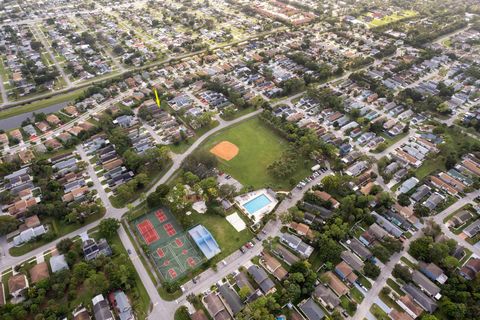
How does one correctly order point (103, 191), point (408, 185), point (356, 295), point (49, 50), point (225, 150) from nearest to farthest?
point (356, 295) < point (103, 191) < point (408, 185) < point (225, 150) < point (49, 50)

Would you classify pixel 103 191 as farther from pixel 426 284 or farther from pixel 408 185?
pixel 408 185

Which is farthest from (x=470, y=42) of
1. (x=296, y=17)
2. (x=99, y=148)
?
(x=99, y=148)

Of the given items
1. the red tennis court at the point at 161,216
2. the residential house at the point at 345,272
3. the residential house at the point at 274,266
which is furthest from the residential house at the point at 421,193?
the red tennis court at the point at 161,216

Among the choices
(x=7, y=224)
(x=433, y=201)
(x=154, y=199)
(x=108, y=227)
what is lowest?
(x=7, y=224)

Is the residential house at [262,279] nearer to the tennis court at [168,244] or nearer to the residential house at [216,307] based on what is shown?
the residential house at [216,307]

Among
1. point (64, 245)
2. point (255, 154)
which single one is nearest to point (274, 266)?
point (255, 154)
